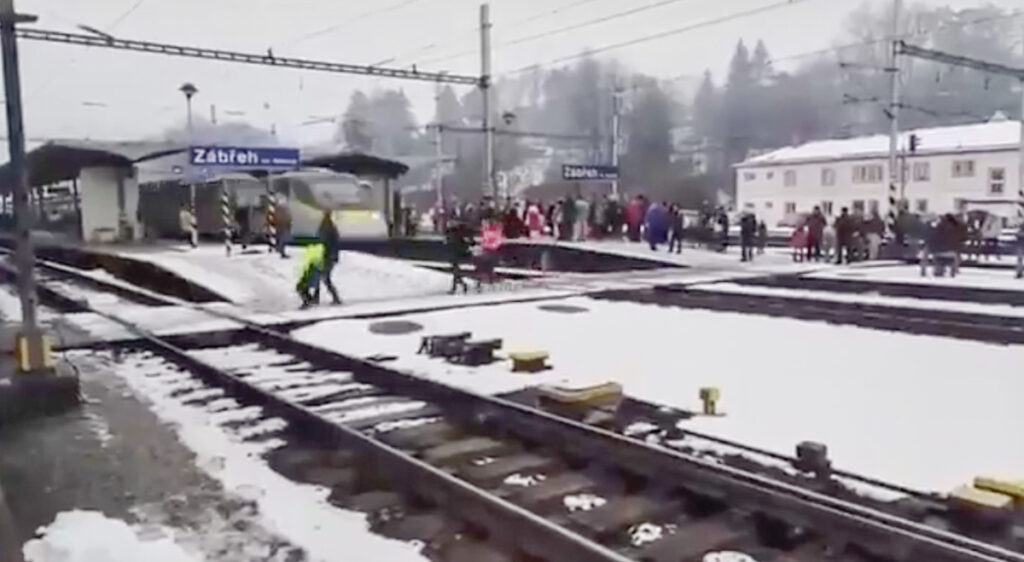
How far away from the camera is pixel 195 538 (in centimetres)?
480

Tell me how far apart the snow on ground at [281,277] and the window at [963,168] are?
32.6m

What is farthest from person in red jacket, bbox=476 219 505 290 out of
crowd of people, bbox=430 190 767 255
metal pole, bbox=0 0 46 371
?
metal pole, bbox=0 0 46 371

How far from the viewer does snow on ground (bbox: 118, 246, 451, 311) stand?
16.2 meters

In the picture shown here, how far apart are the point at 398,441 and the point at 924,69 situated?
23.6 metres

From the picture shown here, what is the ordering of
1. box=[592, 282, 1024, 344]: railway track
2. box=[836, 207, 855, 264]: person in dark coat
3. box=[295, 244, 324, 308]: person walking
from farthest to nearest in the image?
box=[836, 207, 855, 264]: person in dark coat < box=[295, 244, 324, 308]: person walking < box=[592, 282, 1024, 344]: railway track

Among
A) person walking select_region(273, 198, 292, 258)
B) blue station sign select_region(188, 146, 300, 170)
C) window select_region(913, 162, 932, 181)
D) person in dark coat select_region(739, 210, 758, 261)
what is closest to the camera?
person walking select_region(273, 198, 292, 258)

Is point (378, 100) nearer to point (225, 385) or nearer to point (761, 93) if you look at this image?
point (761, 93)

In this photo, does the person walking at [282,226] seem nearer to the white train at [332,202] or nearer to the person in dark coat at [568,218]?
the white train at [332,202]

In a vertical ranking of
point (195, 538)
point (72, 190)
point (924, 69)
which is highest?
point (924, 69)

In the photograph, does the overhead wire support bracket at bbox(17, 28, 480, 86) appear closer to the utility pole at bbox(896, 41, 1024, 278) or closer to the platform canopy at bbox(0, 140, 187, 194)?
the platform canopy at bbox(0, 140, 187, 194)

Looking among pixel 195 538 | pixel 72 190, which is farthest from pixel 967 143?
pixel 195 538

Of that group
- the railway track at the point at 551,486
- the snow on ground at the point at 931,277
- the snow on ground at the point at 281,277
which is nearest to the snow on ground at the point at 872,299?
the snow on ground at the point at 931,277

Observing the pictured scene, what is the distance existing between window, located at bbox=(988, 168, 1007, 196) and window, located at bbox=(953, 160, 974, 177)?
2.53ft

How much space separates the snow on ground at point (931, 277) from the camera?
1692 centimetres
